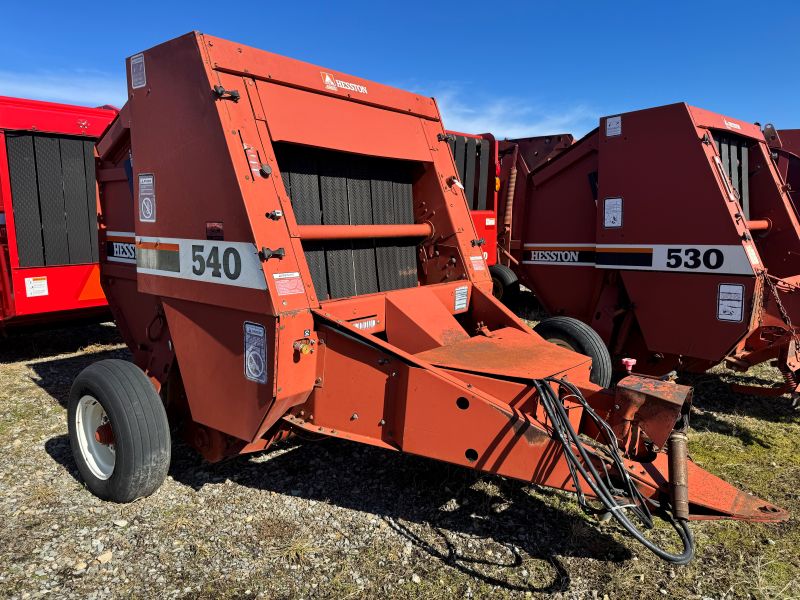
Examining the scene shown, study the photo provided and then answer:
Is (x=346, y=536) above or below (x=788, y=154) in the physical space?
below

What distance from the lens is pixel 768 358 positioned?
471cm

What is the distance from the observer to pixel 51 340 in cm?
733

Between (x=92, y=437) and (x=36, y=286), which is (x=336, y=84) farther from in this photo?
(x=36, y=286)

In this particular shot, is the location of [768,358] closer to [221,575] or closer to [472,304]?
[472,304]

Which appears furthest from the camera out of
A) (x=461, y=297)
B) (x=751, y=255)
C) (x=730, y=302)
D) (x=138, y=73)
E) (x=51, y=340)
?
(x=51, y=340)

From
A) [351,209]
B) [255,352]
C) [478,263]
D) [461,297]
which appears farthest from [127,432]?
[478,263]

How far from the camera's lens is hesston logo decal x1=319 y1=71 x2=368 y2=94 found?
3.42 m

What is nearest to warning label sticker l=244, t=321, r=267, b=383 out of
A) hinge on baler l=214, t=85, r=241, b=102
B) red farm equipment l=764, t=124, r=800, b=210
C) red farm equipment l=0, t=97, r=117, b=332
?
hinge on baler l=214, t=85, r=241, b=102

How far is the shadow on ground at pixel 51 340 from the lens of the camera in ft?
21.6

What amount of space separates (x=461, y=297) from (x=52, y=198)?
174 inches

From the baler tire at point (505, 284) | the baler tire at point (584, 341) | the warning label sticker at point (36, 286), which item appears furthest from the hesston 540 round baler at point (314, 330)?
the baler tire at point (505, 284)

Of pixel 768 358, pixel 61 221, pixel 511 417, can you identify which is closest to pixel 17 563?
pixel 511 417

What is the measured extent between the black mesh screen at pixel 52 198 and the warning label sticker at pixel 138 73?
307 centimetres

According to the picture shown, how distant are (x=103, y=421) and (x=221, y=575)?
1331 mm
